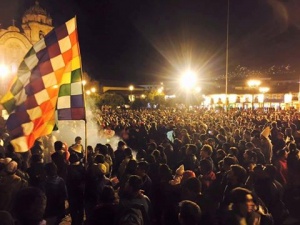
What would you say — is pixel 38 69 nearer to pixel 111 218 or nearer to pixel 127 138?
pixel 111 218

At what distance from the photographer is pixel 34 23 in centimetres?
4653

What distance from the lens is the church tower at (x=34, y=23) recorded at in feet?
153

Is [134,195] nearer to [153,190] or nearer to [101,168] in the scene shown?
[153,190]

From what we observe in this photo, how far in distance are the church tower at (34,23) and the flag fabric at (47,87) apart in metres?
43.6

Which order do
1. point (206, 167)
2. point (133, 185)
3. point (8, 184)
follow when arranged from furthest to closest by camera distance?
point (206, 167), point (8, 184), point (133, 185)

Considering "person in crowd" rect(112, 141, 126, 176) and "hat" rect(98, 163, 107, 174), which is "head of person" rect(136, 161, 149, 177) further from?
"person in crowd" rect(112, 141, 126, 176)

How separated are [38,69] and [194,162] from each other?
385cm

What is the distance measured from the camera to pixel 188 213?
3.42m

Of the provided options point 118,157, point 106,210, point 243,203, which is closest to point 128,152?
point 118,157

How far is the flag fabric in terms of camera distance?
18.7 ft

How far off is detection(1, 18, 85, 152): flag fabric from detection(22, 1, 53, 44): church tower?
1717 inches

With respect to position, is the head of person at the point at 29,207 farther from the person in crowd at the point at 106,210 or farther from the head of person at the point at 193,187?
the head of person at the point at 193,187

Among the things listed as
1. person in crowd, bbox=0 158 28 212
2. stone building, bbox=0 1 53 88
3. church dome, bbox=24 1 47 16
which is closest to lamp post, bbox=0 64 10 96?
stone building, bbox=0 1 53 88

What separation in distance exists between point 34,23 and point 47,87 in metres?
44.9
